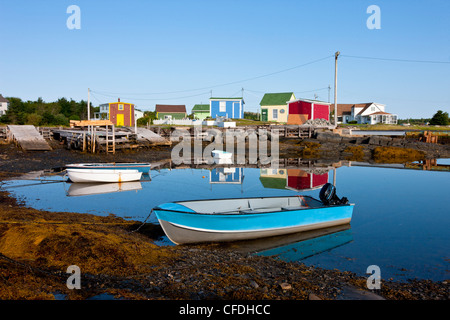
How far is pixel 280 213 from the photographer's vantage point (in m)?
12.6

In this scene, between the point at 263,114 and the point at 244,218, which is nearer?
the point at 244,218

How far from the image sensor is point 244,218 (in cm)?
1193

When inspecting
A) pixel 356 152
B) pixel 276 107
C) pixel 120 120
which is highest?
pixel 276 107

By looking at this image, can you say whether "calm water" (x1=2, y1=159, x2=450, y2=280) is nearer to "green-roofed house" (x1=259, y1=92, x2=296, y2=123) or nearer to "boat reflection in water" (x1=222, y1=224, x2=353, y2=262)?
"boat reflection in water" (x1=222, y1=224, x2=353, y2=262)

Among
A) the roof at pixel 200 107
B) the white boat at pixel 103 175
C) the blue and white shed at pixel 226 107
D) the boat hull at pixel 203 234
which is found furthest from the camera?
the roof at pixel 200 107

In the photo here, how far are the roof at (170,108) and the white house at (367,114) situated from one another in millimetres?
48190

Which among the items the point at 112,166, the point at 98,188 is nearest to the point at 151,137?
the point at 112,166

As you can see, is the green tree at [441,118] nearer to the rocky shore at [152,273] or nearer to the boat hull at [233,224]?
the boat hull at [233,224]

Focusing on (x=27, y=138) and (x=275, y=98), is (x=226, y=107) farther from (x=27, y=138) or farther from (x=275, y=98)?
(x=27, y=138)

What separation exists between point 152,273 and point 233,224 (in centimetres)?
410

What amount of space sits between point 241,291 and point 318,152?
40.3 meters

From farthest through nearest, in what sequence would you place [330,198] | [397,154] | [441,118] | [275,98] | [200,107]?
[200,107], [441,118], [275,98], [397,154], [330,198]

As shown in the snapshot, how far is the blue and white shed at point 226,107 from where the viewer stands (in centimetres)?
6925

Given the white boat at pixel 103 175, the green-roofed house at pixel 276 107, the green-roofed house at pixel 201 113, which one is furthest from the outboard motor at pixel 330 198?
the green-roofed house at pixel 201 113
